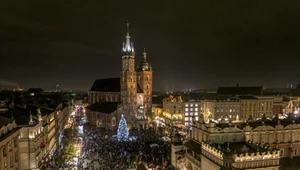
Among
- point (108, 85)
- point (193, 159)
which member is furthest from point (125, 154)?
point (108, 85)

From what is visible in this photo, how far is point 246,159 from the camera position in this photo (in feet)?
104

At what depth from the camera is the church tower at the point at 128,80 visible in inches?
3324

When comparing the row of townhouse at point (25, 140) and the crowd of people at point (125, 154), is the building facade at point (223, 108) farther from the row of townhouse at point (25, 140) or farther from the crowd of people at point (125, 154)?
the row of townhouse at point (25, 140)

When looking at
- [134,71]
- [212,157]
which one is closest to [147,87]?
[134,71]

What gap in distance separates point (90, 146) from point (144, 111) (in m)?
36.3

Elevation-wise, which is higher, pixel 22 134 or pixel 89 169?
pixel 22 134

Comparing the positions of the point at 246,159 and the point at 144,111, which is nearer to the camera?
the point at 246,159

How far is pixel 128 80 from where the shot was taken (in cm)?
8462

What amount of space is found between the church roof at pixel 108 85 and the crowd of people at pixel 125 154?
38950 mm

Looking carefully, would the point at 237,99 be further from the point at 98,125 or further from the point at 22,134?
the point at 22,134

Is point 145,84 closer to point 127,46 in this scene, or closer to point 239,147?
point 127,46

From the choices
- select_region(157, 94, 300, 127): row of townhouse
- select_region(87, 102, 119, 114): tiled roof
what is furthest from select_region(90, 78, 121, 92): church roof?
select_region(157, 94, 300, 127): row of townhouse

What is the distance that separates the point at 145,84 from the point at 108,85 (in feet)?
59.8

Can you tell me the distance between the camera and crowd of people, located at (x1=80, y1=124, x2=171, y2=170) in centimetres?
3925
